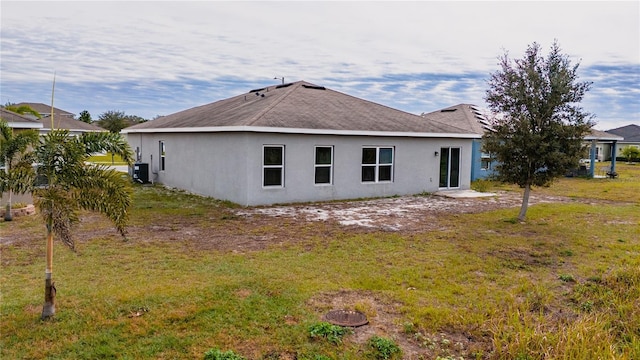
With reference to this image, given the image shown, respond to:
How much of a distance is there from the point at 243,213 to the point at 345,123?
4.98 meters

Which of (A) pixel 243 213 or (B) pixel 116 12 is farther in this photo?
(B) pixel 116 12

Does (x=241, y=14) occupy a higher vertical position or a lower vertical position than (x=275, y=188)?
higher

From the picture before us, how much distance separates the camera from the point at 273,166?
13.4 metres

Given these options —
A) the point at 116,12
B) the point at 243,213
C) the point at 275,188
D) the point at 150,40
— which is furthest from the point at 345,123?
the point at 150,40

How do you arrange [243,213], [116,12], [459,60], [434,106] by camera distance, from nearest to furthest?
[243,213] → [116,12] → [459,60] → [434,106]

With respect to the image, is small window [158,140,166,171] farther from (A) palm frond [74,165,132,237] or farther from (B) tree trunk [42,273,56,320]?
(A) palm frond [74,165,132,237]

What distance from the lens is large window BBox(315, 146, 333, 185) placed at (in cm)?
1431

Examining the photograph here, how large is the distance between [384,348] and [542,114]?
8408 mm

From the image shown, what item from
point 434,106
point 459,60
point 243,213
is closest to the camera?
point 243,213

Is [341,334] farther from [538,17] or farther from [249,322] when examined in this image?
[538,17]

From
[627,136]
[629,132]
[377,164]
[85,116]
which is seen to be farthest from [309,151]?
[85,116]

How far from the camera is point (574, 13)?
1248cm

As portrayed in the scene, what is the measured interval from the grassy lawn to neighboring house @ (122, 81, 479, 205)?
3349 millimetres

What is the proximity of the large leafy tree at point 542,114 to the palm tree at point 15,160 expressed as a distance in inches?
393
